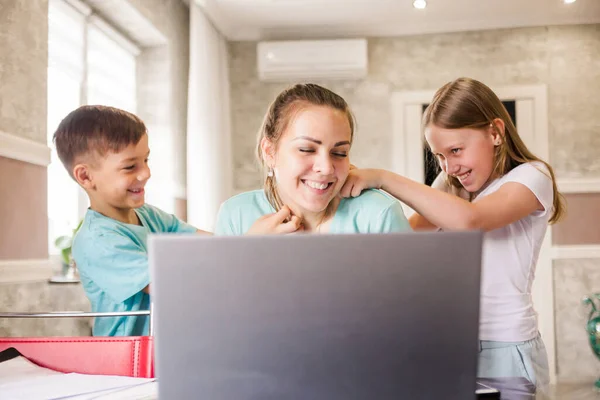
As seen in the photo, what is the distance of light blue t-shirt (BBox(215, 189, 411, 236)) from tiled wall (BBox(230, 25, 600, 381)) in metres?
3.22

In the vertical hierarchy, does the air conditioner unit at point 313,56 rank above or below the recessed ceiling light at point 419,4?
below

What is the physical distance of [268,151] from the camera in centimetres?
A: 145

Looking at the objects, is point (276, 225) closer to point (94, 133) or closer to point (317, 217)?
point (317, 217)

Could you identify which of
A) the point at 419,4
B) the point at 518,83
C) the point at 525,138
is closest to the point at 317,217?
the point at 419,4

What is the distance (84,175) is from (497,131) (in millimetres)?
1085

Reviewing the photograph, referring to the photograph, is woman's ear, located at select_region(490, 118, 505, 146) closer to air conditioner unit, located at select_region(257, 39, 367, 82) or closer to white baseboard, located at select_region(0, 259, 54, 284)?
white baseboard, located at select_region(0, 259, 54, 284)

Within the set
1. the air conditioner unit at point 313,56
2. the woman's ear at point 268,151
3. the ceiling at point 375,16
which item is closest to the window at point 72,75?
the ceiling at point 375,16

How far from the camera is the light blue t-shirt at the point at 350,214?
1.26 meters

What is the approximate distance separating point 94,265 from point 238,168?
10.5 ft

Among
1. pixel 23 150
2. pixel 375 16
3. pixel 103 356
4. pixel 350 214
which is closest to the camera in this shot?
pixel 103 356

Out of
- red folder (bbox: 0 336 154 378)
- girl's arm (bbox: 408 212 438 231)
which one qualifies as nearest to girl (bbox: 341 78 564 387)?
girl's arm (bbox: 408 212 438 231)

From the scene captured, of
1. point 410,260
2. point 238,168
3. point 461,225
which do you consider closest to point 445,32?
point 238,168

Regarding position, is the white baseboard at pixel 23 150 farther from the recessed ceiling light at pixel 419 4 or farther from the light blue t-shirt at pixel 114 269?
the recessed ceiling light at pixel 419 4

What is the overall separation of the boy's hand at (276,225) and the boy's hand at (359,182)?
0.46 feet
